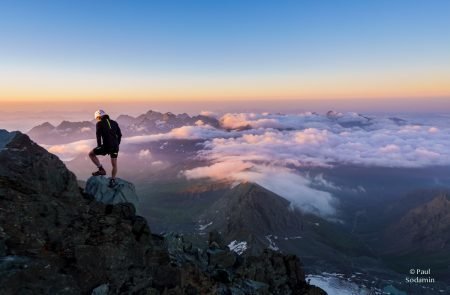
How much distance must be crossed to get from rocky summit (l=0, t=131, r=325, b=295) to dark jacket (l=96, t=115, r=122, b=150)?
4.93 m

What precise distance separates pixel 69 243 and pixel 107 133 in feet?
33.0

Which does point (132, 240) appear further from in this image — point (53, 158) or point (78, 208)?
point (53, 158)

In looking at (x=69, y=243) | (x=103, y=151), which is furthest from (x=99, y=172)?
(x=69, y=243)

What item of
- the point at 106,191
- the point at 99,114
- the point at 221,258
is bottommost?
the point at 221,258

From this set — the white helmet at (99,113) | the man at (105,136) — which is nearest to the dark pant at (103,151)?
the man at (105,136)

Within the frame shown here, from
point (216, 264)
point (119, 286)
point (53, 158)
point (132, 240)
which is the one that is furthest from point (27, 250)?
point (216, 264)

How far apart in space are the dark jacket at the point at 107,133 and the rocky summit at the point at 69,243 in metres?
4.93

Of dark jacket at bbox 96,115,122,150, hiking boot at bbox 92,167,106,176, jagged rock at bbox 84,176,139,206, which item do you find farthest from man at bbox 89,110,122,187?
jagged rock at bbox 84,176,139,206

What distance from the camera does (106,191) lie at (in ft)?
134

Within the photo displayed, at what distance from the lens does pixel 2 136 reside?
36438 millimetres

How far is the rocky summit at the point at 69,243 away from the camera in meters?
25.9

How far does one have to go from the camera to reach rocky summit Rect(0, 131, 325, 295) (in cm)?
2591

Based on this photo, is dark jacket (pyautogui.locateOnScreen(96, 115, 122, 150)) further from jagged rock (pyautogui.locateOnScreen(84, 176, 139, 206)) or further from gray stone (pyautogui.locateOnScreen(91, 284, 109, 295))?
gray stone (pyautogui.locateOnScreen(91, 284, 109, 295))

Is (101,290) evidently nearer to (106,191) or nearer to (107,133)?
(107,133)
